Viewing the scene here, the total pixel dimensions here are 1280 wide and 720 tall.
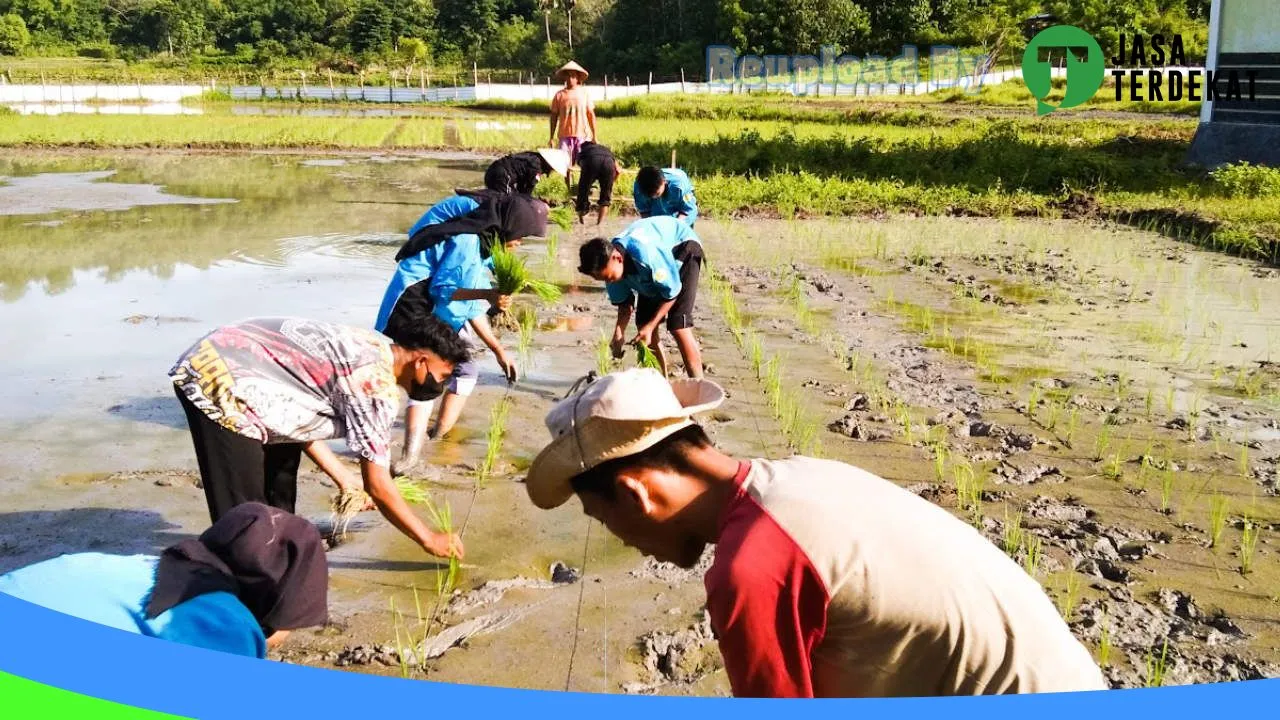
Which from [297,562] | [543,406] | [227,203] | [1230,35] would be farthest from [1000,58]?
[297,562]

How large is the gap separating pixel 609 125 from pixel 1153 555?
62.4 ft

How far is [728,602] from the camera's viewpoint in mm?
1606

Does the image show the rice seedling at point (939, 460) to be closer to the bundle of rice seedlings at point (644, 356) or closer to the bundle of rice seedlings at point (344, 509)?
the bundle of rice seedlings at point (644, 356)

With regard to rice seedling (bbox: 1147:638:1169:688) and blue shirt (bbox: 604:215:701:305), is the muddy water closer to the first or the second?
rice seedling (bbox: 1147:638:1169:688)

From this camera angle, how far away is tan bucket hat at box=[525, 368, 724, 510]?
1.79 meters

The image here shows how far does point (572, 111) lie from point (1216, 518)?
918cm

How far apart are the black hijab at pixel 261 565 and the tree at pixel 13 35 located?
234 feet

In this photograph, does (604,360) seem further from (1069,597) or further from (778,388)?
(1069,597)

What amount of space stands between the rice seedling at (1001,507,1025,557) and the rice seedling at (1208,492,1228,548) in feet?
2.04

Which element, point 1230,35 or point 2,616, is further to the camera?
point 1230,35

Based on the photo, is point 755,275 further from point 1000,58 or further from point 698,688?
point 1000,58

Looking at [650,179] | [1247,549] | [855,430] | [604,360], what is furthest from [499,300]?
[1247,549]

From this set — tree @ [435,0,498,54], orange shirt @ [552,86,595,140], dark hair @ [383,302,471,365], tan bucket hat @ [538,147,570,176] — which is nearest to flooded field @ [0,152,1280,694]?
dark hair @ [383,302,471,365]

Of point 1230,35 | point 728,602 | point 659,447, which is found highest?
point 1230,35
